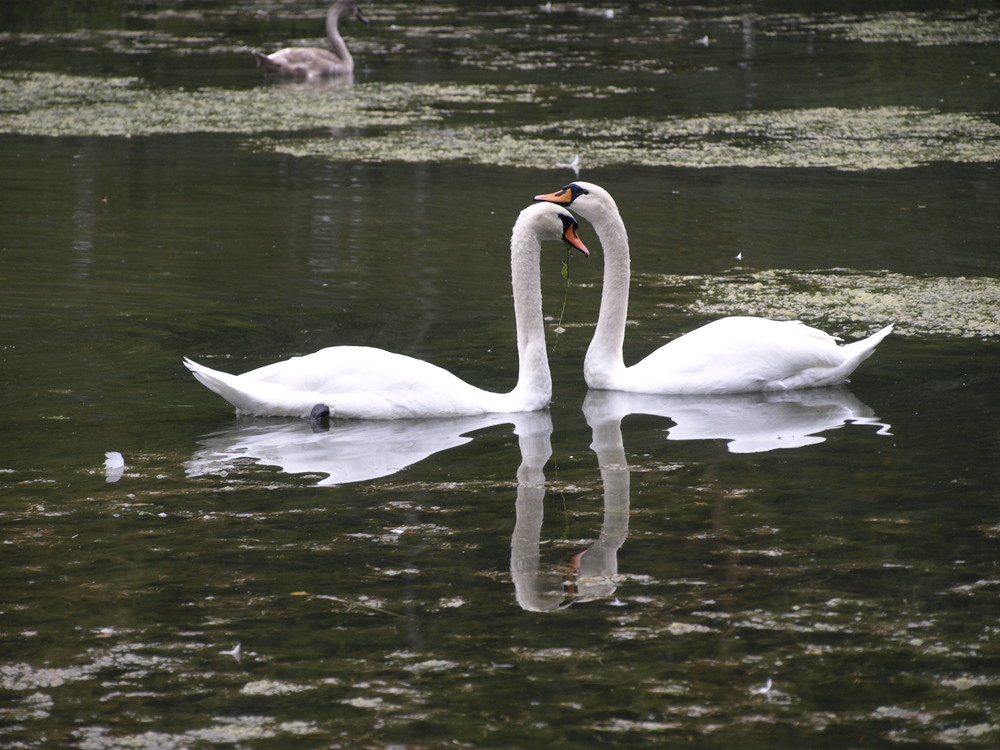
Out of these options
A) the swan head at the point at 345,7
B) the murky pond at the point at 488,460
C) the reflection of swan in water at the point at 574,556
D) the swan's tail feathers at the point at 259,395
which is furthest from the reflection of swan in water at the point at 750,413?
the swan head at the point at 345,7

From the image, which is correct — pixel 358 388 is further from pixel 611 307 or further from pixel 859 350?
pixel 859 350

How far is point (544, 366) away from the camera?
7.45 m

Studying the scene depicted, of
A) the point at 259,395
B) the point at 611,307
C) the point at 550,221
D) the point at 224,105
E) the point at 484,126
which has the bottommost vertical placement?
the point at 259,395

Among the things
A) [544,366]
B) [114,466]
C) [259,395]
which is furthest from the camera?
[544,366]

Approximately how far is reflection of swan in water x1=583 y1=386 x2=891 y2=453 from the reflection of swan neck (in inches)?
5.6

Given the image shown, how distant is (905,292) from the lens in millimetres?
9633

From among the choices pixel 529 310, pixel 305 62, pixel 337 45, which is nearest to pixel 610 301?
pixel 529 310

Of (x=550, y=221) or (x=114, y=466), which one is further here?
(x=550, y=221)

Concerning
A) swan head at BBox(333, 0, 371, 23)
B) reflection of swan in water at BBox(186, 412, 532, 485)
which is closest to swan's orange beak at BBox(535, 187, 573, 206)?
reflection of swan in water at BBox(186, 412, 532, 485)

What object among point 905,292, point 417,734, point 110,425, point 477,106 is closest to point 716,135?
point 477,106

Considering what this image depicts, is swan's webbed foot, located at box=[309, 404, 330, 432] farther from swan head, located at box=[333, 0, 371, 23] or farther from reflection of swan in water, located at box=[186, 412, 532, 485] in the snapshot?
swan head, located at box=[333, 0, 371, 23]

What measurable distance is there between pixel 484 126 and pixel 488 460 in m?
10.7

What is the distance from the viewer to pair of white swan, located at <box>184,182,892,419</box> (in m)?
7.16

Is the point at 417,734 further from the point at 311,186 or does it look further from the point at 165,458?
the point at 311,186
